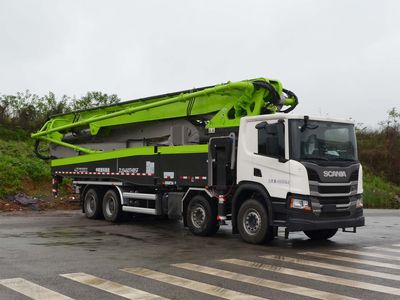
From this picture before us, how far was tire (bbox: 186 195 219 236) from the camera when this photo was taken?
496 inches

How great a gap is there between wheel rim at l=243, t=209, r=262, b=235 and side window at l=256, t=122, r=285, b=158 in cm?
131

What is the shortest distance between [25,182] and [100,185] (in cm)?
761

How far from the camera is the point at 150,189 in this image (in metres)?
14.9

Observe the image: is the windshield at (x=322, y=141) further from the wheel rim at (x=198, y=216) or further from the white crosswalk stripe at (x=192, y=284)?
the white crosswalk stripe at (x=192, y=284)

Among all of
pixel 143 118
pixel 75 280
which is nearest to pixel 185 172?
pixel 143 118

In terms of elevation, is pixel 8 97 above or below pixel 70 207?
above

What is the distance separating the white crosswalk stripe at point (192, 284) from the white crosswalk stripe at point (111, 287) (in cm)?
65

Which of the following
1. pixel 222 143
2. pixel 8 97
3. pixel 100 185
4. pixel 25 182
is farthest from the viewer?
pixel 8 97

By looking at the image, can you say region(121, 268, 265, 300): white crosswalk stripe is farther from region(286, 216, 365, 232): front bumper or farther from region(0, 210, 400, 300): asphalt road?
region(286, 216, 365, 232): front bumper

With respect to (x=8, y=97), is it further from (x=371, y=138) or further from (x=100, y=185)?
(x=371, y=138)

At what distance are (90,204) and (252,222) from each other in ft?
23.8

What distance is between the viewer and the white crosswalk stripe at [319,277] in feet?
23.7

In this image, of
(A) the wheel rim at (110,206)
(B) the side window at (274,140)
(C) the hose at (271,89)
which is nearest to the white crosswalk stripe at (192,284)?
(B) the side window at (274,140)

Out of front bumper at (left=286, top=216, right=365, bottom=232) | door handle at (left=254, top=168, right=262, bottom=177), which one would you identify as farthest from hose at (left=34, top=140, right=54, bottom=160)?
front bumper at (left=286, top=216, right=365, bottom=232)
